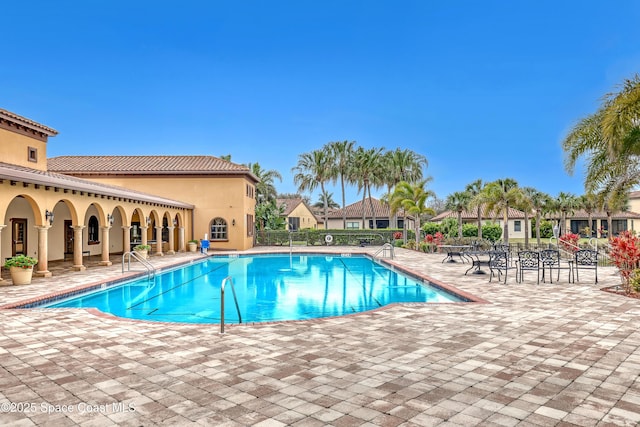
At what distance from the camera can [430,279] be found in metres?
13.1

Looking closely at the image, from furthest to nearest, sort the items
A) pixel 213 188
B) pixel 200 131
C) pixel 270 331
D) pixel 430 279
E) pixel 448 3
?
pixel 200 131 < pixel 213 188 < pixel 448 3 < pixel 430 279 < pixel 270 331

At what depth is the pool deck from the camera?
3.77 m

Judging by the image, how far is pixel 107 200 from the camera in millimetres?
18297

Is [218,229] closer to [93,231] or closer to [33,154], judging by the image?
[93,231]

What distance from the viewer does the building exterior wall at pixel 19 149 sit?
1703 centimetres

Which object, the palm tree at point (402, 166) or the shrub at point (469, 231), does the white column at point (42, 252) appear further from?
the palm tree at point (402, 166)

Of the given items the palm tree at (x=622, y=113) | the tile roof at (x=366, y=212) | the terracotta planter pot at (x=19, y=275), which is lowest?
the terracotta planter pot at (x=19, y=275)

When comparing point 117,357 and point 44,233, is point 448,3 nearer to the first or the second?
point 44,233

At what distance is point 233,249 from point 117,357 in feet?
79.8

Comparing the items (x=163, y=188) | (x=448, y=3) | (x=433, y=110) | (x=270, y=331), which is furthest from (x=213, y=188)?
(x=433, y=110)

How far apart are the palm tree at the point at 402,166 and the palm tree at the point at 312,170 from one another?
6.49 metres

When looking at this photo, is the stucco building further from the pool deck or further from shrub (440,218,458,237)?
shrub (440,218,458,237)

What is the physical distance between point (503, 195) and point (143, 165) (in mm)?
24201

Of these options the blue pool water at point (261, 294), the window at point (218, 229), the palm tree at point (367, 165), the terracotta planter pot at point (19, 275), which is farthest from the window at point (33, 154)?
the palm tree at point (367, 165)
